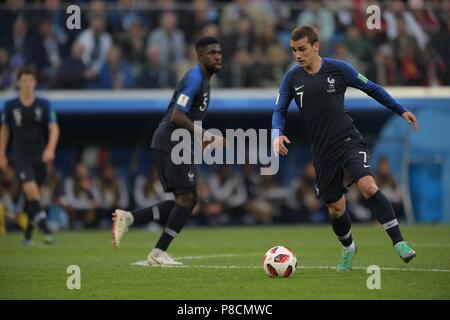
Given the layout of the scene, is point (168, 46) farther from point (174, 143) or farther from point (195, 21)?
point (174, 143)

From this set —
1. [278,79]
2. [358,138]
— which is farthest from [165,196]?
[358,138]

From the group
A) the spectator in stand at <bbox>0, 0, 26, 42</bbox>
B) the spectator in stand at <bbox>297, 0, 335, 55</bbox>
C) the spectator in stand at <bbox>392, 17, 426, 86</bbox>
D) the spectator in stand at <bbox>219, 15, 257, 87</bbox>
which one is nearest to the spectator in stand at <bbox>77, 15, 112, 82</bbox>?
the spectator in stand at <bbox>0, 0, 26, 42</bbox>

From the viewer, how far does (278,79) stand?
810 inches

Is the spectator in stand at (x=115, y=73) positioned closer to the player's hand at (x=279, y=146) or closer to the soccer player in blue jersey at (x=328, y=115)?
the soccer player in blue jersey at (x=328, y=115)

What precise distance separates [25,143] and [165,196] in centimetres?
628

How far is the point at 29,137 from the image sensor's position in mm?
14867

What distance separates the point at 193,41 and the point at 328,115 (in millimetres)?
11533

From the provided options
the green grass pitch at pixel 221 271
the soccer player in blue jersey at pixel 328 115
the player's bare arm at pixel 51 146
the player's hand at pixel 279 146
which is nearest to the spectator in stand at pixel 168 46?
the green grass pitch at pixel 221 271

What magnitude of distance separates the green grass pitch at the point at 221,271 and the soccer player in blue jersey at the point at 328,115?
80 cm

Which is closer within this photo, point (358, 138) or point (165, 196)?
point (358, 138)

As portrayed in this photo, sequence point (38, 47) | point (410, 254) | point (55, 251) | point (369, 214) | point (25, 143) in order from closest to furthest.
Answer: point (410, 254)
point (55, 251)
point (25, 143)
point (38, 47)
point (369, 214)

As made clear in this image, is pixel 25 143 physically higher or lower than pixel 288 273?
higher
